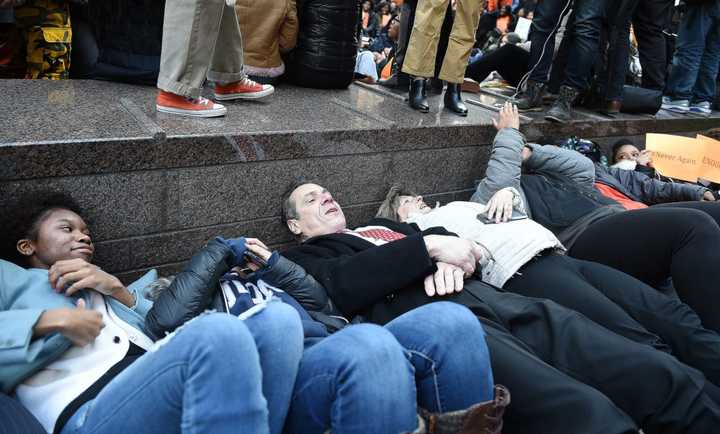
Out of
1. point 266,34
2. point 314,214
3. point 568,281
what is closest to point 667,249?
point 568,281

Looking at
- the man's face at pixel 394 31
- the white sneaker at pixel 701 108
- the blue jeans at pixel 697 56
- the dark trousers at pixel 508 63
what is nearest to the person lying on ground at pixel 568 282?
the dark trousers at pixel 508 63

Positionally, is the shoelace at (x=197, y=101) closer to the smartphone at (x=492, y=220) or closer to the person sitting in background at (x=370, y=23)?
the smartphone at (x=492, y=220)

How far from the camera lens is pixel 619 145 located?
15.9 ft

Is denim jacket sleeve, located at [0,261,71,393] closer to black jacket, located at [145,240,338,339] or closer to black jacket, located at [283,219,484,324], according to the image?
black jacket, located at [145,240,338,339]

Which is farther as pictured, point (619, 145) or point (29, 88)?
point (619, 145)

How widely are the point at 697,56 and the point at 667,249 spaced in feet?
16.0

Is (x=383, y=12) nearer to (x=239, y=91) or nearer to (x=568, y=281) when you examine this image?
(x=239, y=91)

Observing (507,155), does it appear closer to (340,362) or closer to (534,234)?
(534,234)

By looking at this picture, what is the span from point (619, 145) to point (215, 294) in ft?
12.6

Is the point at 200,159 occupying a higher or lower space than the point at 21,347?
higher

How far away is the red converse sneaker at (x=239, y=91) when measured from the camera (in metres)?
3.65

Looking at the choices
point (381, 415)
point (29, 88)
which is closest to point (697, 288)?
point (381, 415)

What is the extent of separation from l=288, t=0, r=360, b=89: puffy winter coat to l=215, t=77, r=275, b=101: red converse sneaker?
82cm

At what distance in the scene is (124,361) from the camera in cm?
191
